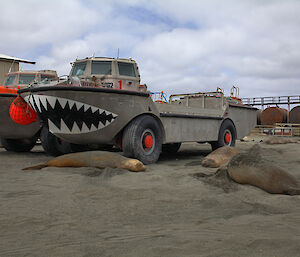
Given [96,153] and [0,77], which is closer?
[96,153]

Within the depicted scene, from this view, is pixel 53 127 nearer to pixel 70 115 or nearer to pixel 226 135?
pixel 70 115

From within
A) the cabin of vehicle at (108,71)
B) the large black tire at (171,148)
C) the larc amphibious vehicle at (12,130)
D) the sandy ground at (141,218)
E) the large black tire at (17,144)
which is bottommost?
the sandy ground at (141,218)

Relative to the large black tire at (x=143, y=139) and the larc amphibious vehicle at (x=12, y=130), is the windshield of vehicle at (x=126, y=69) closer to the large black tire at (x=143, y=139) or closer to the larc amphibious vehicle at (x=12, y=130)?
the large black tire at (x=143, y=139)

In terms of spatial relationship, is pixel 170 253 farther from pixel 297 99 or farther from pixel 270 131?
pixel 297 99

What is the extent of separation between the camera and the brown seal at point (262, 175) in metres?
3.17

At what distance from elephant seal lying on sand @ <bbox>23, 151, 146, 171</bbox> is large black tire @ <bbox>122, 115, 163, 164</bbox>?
1.43 ft

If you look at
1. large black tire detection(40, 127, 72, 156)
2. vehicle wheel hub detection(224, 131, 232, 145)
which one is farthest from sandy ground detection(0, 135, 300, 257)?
vehicle wheel hub detection(224, 131, 232, 145)

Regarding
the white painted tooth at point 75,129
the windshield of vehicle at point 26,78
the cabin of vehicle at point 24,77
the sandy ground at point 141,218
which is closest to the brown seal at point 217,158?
the sandy ground at point 141,218

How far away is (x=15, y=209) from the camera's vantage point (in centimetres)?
244

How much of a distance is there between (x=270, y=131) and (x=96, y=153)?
14768 millimetres

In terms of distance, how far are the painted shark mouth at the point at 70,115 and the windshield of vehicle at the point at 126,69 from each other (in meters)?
1.45

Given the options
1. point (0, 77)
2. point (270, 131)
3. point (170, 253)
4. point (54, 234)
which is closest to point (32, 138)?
point (54, 234)

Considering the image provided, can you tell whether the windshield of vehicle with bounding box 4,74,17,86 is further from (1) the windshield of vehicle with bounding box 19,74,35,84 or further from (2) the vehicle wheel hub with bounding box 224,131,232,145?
(2) the vehicle wheel hub with bounding box 224,131,232,145

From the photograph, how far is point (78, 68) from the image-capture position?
20.0 feet
